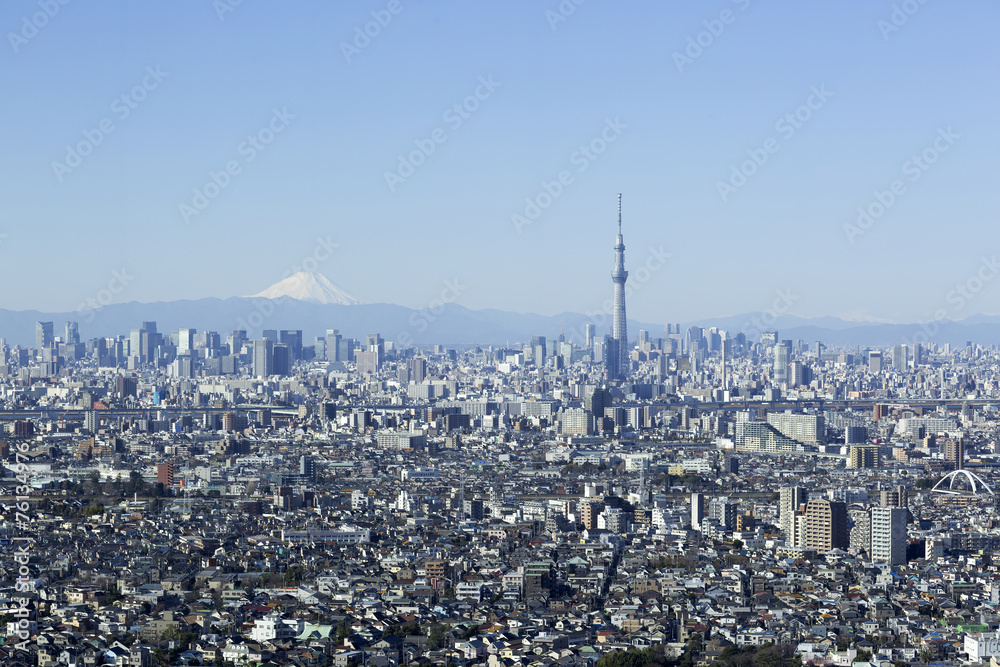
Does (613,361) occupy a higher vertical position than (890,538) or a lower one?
higher

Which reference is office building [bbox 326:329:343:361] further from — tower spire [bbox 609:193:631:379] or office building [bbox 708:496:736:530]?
office building [bbox 708:496:736:530]

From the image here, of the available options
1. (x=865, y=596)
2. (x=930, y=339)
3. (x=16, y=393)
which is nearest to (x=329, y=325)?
(x=930, y=339)

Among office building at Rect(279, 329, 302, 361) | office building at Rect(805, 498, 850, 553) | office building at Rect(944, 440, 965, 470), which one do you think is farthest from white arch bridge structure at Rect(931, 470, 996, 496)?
office building at Rect(279, 329, 302, 361)

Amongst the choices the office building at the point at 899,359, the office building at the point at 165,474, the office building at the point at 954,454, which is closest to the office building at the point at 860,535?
the office building at the point at 165,474

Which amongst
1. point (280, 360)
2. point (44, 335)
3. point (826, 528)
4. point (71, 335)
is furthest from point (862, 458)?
point (44, 335)

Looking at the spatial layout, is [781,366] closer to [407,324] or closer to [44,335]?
[44,335]

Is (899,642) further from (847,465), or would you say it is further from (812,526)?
(847,465)
